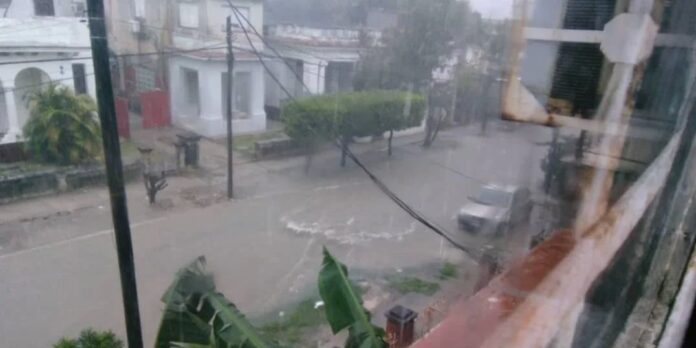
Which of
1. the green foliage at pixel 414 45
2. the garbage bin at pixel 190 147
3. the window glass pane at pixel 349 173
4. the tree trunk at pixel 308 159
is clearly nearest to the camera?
the window glass pane at pixel 349 173

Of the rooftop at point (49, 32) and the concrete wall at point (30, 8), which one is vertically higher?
the concrete wall at point (30, 8)

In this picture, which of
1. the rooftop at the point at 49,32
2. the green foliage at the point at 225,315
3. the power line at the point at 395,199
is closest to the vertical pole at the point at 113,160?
the green foliage at the point at 225,315

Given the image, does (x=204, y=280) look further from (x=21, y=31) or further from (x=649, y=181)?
(x=21, y=31)

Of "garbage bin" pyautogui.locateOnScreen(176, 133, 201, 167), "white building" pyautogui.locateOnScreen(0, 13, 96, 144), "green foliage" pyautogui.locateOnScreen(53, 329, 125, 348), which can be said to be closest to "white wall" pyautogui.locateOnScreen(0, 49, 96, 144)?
"white building" pyautogui.locateOnScreen(0, 13, 96, 144)

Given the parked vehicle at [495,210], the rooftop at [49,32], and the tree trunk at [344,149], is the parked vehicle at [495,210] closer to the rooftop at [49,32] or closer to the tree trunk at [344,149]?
the tree trunk at [344,149]

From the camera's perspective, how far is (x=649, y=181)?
428 mm

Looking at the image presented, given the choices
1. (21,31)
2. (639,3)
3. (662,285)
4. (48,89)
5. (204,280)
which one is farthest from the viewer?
(48,89)

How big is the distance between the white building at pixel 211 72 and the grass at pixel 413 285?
0.94m

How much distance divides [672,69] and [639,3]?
0.31 feet

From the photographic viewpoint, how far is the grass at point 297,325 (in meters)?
1.72

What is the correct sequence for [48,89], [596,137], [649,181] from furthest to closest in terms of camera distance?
[48,89]
[596,137]
[649,181]

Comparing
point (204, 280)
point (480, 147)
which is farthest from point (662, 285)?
point (480, 147)

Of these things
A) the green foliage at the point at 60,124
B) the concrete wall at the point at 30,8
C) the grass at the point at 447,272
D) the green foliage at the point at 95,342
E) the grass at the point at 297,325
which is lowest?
the grass at the point at 297,325

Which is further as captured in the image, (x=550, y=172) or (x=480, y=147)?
(x=480, y=147)
